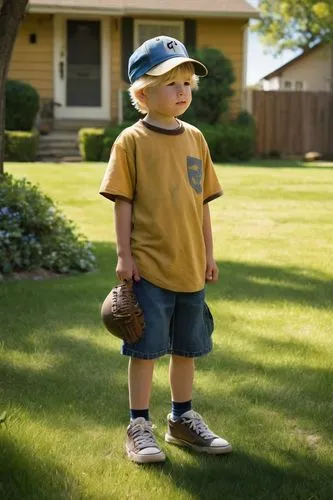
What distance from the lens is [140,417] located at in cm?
361

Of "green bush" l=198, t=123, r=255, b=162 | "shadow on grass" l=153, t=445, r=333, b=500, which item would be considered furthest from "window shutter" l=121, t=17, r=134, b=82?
"shadow on grass" l=153, t=445, r=333, b=500

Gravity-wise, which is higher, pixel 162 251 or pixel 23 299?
pixel 162 251

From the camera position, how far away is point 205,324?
3.71m

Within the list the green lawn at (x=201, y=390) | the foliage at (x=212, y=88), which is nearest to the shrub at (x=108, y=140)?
the foliage at (x=212, y=88)

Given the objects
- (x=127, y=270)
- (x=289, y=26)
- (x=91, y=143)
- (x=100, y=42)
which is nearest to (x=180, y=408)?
(x=127, y=270)

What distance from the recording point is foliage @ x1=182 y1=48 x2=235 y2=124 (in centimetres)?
2117

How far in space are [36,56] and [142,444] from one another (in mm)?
20264

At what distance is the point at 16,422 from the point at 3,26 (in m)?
4.53

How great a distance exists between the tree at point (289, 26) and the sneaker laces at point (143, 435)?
38.8 m

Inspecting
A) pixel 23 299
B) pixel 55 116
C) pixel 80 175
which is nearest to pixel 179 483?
pixel 23 299

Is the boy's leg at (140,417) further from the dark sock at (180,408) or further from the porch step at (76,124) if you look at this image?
the porch step at (76,124)

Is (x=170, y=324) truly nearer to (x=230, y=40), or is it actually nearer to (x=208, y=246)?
(x=208, y=246)

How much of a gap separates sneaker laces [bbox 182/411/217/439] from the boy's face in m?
1.23

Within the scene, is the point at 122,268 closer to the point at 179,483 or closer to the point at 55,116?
the point at 179,483
